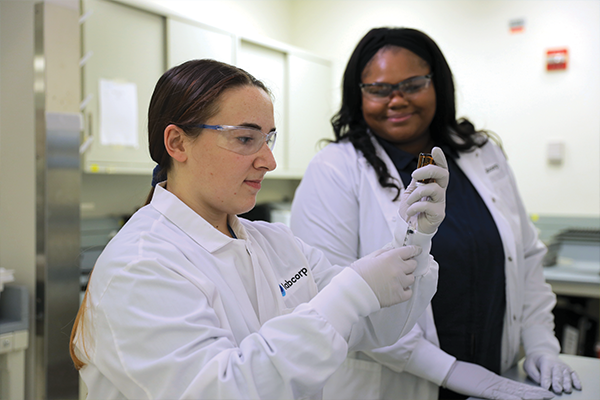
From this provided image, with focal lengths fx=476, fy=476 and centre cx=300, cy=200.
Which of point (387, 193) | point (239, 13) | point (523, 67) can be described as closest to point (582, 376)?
point (387, 193)

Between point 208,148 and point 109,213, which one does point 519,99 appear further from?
point 208,148

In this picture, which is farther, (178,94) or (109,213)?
(109,213)

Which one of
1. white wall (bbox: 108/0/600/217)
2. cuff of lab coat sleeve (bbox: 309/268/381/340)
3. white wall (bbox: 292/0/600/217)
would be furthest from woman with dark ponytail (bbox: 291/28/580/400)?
white wall (bbox: 108/0/600/217)

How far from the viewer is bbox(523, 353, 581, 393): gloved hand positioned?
1.17 m

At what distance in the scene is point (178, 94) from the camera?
807mm

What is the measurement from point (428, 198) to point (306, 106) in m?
3.08

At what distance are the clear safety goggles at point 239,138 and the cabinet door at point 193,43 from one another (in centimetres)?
189

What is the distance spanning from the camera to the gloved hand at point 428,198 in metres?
0.91

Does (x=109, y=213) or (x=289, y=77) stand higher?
(x=289, y=77)

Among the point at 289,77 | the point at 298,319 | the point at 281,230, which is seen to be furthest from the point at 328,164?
the point at 289,77

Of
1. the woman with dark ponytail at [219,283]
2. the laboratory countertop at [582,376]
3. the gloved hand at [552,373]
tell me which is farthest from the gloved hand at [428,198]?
the gloved hand at [552,373]

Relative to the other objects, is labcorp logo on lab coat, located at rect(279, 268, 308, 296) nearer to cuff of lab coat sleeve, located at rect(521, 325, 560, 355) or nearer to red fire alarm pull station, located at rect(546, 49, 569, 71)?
cuff of lab coat sleeve, located at rect(521, 325, 560, 355)

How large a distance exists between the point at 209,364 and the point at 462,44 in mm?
3508

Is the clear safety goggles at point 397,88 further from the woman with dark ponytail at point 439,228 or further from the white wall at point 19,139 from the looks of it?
the white wall at point 19,139
